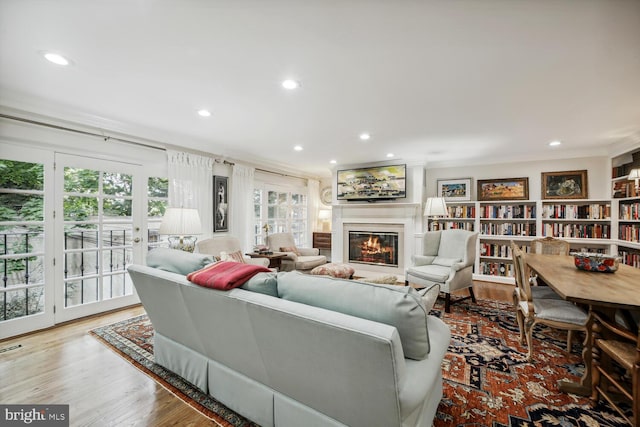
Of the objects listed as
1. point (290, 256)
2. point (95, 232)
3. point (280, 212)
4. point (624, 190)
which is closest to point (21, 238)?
point (95, 232)

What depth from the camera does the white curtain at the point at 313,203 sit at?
6840 millimetres

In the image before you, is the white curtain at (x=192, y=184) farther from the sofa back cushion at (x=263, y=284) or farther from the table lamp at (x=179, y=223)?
the sofa back cushion at (x=263, y=284)

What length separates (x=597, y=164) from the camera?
446 centimetres

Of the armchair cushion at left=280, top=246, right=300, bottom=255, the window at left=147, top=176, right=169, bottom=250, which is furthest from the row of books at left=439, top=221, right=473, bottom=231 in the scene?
the window at left=147, top=176, right=169, bottom=250

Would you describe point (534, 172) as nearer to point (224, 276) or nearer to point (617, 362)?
point (617, 362)

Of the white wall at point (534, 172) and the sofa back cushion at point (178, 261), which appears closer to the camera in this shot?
the sofa back cushion at point (178, 261)

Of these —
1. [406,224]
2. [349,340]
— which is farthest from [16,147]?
[406,224]

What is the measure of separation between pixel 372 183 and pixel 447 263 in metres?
2.23

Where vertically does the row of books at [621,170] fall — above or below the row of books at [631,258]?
above

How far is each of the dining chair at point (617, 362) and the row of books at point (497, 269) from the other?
3.22 m

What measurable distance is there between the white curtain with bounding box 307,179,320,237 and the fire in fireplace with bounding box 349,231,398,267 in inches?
52.6

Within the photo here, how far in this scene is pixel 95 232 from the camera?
3.21 m

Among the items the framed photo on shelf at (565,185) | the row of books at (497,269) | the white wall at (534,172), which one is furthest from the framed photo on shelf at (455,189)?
the row of books at (497,269)

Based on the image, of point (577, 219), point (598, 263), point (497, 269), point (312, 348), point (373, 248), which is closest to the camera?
point (312, 348)
